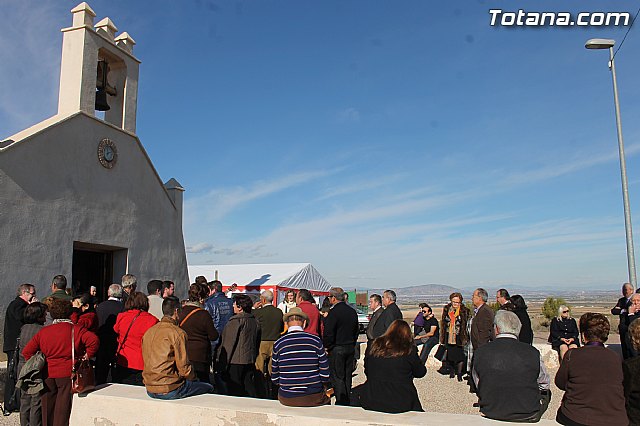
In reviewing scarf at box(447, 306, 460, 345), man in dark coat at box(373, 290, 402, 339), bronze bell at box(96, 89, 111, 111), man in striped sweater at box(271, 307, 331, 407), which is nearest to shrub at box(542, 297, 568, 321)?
scarf at box(447, 306, 460, 345)

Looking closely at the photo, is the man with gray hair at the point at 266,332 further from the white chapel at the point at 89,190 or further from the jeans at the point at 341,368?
the white chapel at the point at 89,190

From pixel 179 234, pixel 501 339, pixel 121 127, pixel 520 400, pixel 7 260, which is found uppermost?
pixel 121 127

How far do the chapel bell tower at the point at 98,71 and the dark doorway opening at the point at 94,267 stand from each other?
2553mm

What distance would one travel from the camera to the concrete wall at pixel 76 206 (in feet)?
27.4

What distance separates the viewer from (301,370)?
475cm

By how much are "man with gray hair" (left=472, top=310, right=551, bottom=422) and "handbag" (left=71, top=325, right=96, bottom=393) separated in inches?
147

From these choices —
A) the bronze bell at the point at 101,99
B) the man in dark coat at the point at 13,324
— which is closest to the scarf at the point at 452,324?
the man in dark coat at the point at 13,324

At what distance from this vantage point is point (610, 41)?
428 inches

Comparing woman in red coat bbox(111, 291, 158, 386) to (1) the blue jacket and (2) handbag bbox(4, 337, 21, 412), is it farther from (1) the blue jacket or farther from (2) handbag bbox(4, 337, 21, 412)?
(1) the blue jacket

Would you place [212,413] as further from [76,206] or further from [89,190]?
[89,190]

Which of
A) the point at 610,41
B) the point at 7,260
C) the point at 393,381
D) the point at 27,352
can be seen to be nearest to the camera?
the point at 393,381

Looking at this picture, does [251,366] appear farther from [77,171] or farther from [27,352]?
[77,171]

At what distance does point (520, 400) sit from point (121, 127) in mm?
9409

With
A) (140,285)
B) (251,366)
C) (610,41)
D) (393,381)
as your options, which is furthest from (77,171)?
(610,41)
